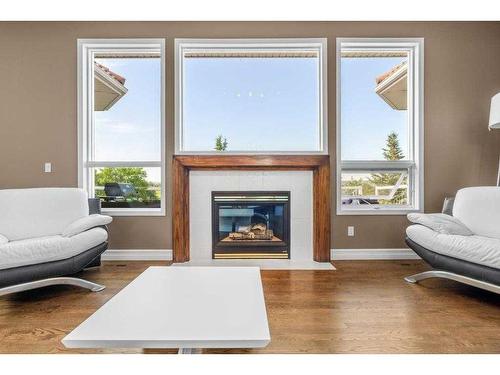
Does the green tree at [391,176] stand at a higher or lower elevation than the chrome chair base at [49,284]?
higher

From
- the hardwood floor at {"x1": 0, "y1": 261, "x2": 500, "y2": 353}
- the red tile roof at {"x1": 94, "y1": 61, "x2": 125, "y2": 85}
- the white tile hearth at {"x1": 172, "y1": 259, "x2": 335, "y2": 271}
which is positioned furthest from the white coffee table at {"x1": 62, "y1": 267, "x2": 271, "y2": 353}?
the red tile roof at {"x1": 94, "y1": 61, "x2": 125, "y2": 85}

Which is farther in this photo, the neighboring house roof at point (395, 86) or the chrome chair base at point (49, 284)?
the neighboring house roof at point (395, 86)

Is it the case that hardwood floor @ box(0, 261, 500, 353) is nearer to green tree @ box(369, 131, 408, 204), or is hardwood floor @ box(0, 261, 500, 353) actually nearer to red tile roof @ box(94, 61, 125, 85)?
green tree @ box(369, 131, 408, 204)

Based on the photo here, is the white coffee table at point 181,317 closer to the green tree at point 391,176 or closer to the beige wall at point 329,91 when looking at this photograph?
the beige wall at point 329,91

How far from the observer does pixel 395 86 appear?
3.77 m

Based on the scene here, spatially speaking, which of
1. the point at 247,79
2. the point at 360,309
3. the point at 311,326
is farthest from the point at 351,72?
the point at 311,326

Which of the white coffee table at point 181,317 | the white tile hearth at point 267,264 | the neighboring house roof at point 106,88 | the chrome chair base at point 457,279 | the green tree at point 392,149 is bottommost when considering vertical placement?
the white tile hearth at point 267,264

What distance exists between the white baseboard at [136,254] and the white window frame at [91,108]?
1.44 feet

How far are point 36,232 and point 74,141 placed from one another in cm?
129

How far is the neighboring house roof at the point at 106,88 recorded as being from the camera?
3773mm

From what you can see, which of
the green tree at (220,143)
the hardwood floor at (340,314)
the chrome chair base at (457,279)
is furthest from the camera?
the green tree at (220,143)

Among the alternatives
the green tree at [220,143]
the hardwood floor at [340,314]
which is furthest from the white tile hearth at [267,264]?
the green tree at [220,143]

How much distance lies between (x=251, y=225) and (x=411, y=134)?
7.41 ft
